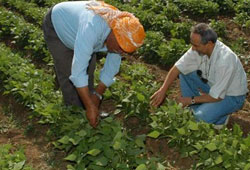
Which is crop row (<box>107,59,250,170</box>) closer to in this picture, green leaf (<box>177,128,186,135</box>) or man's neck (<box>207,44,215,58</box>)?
green leaf (<box>177,128,186,135</box>)

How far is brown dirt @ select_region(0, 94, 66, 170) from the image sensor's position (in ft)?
14.1

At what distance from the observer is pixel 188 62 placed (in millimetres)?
4738

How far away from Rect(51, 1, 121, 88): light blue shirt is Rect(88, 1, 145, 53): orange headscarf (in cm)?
6

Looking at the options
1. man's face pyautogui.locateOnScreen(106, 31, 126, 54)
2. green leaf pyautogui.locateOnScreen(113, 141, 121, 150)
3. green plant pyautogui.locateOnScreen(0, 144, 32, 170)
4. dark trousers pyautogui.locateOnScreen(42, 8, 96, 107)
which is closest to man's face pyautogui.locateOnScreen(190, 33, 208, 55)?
man's face pyautogui.locateOnScreen(106, 31, 126, 54)

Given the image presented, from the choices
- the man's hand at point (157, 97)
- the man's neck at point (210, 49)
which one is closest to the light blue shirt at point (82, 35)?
the man's hand at point (157, 97)

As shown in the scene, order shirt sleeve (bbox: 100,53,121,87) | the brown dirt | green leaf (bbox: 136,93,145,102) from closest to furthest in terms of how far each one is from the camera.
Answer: shirt sleeve (bbox: 100,53,121,87)
the brown dirt
green leaf (bbox: 136,93,145,102)

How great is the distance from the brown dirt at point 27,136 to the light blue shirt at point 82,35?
Answer: 988 millimetres

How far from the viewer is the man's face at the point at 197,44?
4250 mm

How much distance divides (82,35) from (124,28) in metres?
0.36

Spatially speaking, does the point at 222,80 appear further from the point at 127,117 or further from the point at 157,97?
the point at 127,117

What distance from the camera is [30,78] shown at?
526 centimetres

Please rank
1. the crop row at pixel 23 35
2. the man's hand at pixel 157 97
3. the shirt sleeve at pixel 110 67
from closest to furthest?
the shirt sleeve at pixel 110 67 < the man's hand at pixel 157 97 < the crop row at pixel 23 35

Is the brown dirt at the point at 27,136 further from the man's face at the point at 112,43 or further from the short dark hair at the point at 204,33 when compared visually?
the short dark hair at the point at 204,33

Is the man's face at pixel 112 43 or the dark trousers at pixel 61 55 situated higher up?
the man's face at pixel 112 43
